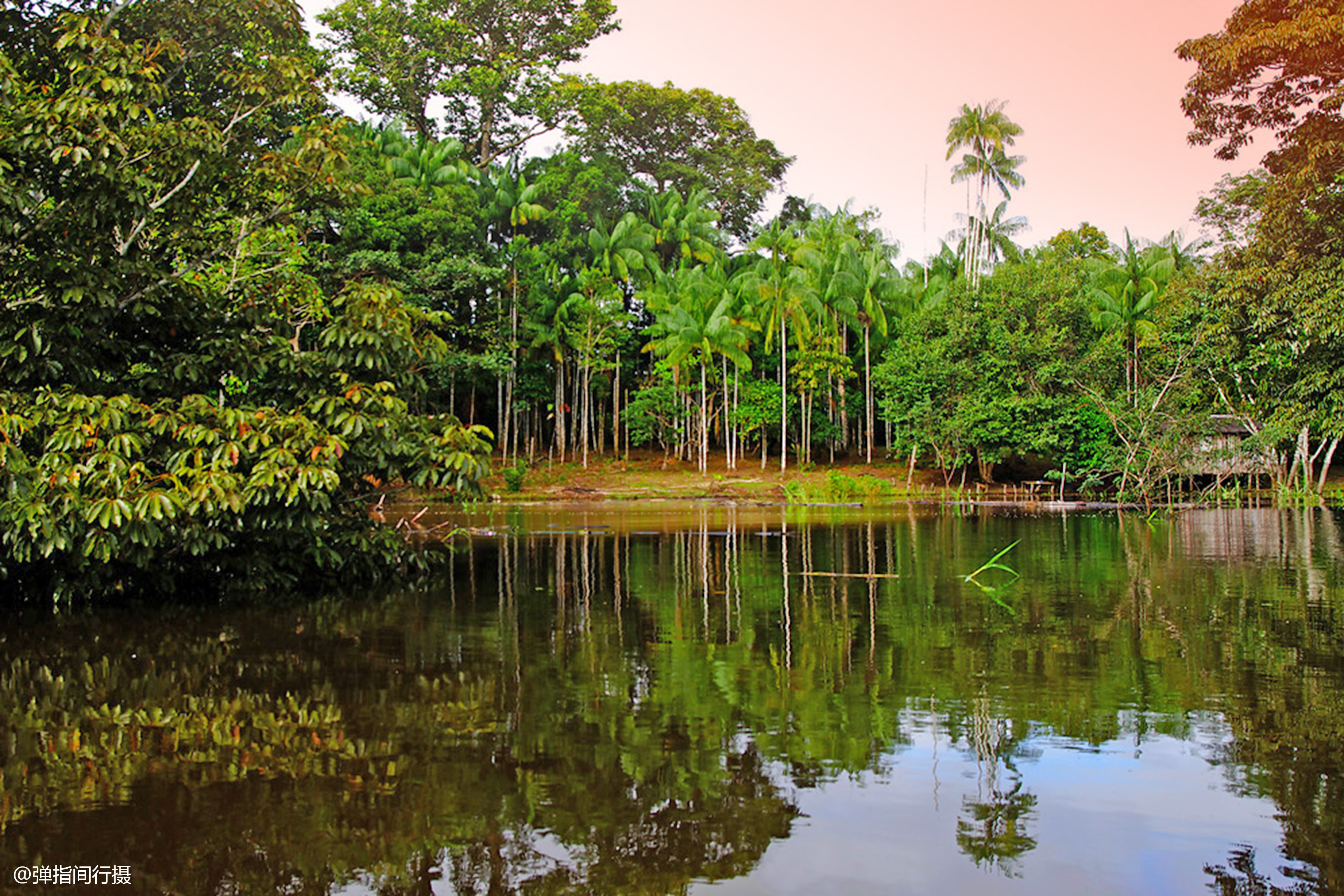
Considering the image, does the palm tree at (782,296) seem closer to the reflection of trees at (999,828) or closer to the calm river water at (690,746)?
the calm river water at (690,746)

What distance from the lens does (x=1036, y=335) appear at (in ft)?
116

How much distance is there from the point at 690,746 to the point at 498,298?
1426 inches

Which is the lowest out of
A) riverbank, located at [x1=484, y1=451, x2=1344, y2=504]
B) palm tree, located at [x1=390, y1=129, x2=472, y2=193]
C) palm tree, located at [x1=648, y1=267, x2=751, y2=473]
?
riverbank, located at [x1=484, y1=451, x2=1344, y2=504]

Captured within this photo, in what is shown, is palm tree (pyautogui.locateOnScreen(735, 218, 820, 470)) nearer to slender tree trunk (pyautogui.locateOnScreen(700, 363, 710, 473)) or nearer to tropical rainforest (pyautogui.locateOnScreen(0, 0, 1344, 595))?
tropical rainforest (pyautogui.locateOnScreen(0, 0, 1344, 595))

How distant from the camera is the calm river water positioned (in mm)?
3572

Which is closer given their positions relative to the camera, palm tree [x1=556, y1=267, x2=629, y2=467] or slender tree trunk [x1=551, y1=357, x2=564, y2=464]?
palm tree [x1=556, y1=267, x2=629, y2=467]

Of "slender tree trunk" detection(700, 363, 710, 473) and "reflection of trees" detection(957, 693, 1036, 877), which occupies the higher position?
"slender tree trunk" detection(700, 363, 710, 473)

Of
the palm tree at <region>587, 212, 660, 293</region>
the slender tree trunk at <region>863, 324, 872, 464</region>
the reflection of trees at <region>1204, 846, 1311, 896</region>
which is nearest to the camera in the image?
the reflection of trees at <region>1204, 846, 1311, 896</region>

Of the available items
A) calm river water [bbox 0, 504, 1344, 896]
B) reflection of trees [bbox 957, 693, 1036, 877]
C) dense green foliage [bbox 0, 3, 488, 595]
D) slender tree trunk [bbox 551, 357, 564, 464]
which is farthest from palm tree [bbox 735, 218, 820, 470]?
reflection of trees [bbox 957, 693, 1036, 877]

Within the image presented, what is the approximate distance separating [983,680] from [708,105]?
147 ft

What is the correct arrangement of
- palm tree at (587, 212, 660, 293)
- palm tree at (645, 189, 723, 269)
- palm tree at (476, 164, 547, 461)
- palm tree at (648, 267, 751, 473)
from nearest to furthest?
palm tree at (648, 267, 751, 473) → palm tree at (476, 164, 547, 461) → palm tree at (587, 212, 660, 293) → palm tree at (645, 189, 723, 269)

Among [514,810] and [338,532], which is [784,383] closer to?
[338,532]

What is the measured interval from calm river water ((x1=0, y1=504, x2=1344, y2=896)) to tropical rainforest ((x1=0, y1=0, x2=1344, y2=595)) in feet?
5.31

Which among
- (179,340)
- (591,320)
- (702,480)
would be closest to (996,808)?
(179,340)
